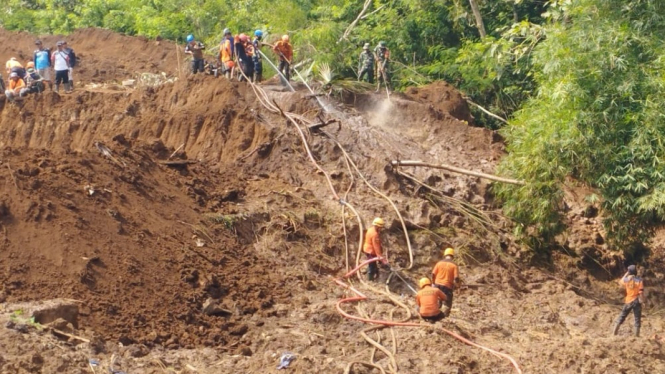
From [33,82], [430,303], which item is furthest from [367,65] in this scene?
[430,303]

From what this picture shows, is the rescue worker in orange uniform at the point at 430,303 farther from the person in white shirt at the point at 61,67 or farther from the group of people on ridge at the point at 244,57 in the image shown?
the person in white shirt at the point at 61,67

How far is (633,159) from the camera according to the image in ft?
53.4

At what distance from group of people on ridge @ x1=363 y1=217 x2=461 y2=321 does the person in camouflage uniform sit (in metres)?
7.80

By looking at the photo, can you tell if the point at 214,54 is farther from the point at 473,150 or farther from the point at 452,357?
the point at 452,357

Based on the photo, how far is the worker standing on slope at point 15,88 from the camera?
22942 millimetres

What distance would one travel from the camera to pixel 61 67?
2381 cm

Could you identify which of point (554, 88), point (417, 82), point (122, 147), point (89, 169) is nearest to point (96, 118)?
point (122, 147)

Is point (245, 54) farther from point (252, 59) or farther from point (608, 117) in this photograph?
point (608, 117)

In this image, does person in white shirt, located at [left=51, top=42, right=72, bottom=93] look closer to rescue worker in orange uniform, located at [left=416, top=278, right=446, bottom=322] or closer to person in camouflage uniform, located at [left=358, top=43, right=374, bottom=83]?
person in camouflage uniform, located at [left=358, top=43, right=374, bottom=83]

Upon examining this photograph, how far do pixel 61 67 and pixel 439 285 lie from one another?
13080 millimetres

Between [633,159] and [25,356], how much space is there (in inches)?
402

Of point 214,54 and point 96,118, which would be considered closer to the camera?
point 96,118

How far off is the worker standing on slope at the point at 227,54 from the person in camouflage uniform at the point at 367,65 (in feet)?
9.92

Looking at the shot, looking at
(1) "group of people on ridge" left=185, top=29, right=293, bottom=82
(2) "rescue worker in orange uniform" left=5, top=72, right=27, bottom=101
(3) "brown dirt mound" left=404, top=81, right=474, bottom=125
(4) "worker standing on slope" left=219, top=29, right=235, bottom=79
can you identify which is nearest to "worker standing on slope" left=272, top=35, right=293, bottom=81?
(1) "group of people on ridge" left=185, top=29, right=293, bottom=82
